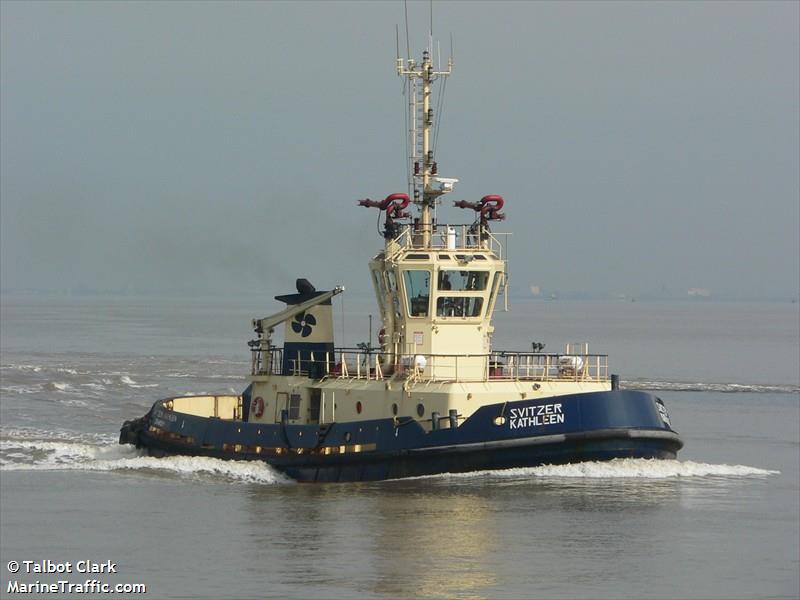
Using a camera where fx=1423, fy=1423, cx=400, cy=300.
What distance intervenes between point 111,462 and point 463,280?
9.86m

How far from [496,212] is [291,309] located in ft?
17.0

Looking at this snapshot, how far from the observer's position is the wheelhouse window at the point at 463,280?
29000 millimetres

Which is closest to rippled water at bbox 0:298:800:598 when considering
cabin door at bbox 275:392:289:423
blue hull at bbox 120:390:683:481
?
blue hull at bbox 120:390:683:481

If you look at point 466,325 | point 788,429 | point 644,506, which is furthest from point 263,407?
point 788,429

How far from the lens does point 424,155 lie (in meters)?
30.2

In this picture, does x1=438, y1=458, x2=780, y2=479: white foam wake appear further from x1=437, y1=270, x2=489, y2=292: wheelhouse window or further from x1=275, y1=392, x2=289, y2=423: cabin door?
x1=275, y1=392, x2=289, y2=423: cabin door

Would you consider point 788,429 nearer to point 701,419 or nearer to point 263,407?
point 701,419

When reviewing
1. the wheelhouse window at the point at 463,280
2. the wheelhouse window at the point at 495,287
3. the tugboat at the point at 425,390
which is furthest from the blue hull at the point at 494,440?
the wheelhouse window at the point at 495,287

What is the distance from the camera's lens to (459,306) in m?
29.2

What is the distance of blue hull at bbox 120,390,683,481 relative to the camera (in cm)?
2675

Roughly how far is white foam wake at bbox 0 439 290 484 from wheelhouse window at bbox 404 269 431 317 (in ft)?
14.6

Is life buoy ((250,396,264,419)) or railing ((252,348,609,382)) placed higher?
railing ((252,348,609,382))

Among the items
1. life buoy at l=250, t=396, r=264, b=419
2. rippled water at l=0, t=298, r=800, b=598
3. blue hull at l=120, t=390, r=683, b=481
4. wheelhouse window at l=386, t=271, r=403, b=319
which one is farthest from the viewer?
life buoy at l=250, t=396, r=264, b=419

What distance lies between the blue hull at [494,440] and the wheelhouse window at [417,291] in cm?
249
